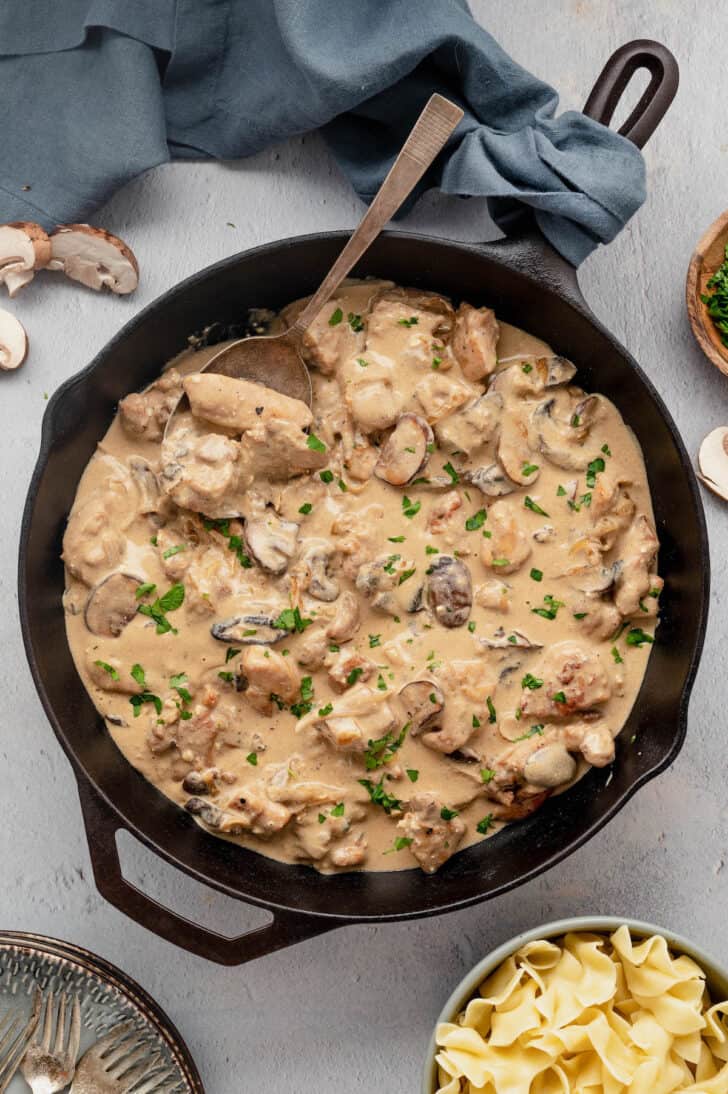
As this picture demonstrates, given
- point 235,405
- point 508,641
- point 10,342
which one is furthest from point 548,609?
point 10,342

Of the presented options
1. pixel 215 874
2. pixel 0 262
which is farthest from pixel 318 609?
pixel 0 262

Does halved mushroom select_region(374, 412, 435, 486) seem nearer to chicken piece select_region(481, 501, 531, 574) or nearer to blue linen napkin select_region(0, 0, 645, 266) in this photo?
chicken piece select_region(481, 501, 531, 574)

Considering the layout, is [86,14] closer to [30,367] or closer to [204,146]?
[204,146]

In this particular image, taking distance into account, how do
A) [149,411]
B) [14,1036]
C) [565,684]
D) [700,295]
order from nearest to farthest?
[565,684], [149,411], [14,1036], [700,295]

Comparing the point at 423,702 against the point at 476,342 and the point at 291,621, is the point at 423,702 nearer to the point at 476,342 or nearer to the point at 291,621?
the point at 291,621

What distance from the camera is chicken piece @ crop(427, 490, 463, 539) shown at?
4316 millimetres

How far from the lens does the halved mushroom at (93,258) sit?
4.61 metres

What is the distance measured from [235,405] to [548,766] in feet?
6.00

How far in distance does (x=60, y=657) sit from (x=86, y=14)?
2.65 m

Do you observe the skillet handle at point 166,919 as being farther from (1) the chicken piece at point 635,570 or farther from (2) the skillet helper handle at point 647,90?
(2) the skillet helper handle at point 647,90

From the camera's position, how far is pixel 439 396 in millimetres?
4316

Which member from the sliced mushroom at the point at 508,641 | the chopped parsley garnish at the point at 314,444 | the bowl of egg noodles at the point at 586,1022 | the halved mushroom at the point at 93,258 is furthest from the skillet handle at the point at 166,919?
the halved mushroom at the point at 93,258

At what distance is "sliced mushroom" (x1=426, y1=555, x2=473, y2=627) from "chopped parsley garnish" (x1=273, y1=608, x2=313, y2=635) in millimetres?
483

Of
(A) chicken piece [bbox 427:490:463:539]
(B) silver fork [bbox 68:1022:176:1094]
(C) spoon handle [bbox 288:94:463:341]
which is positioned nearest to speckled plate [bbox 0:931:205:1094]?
(B) silver fork [bbox 68:1022:176:1094]
